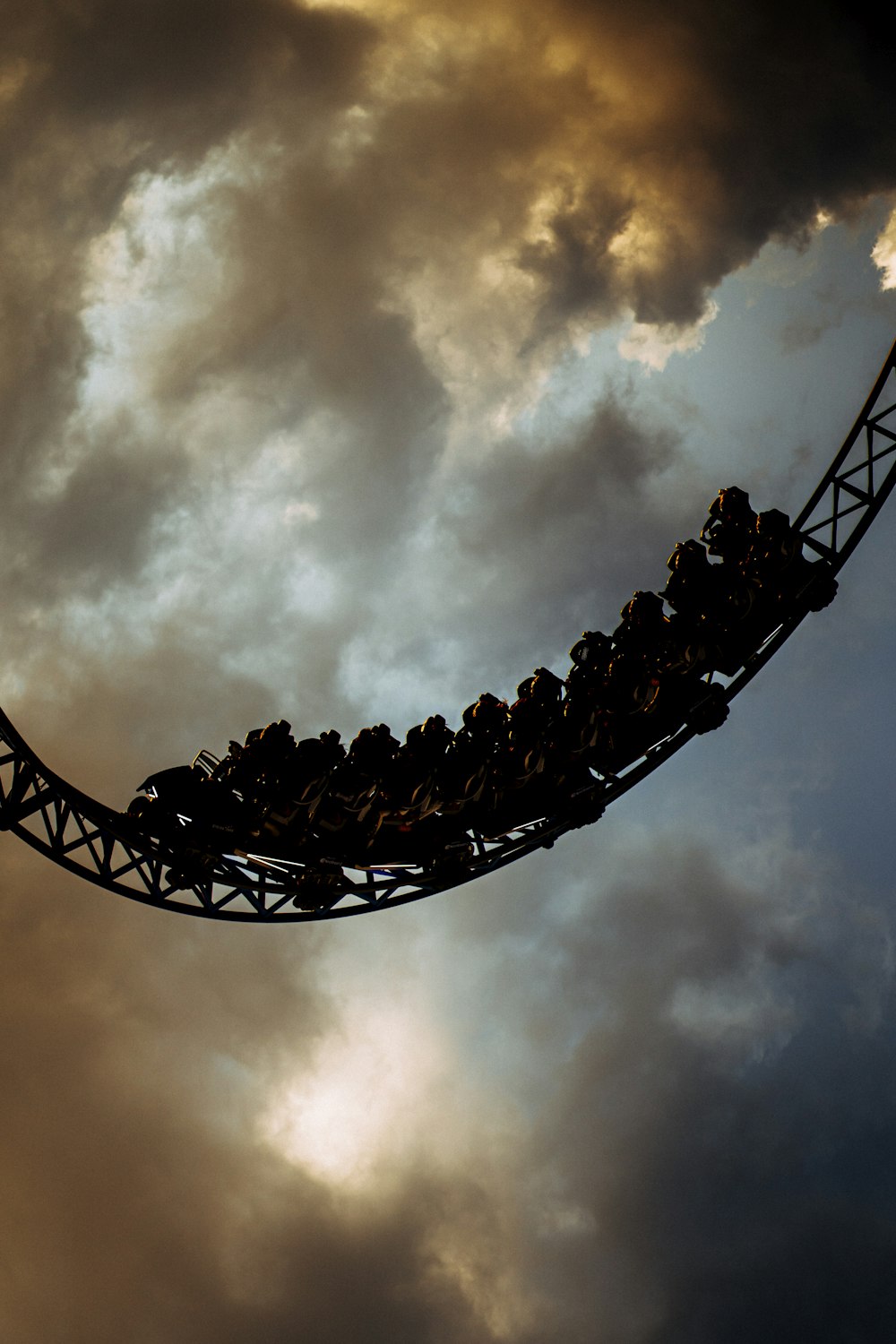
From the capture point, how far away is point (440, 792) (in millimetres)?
16031

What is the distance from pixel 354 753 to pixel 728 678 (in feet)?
17.1

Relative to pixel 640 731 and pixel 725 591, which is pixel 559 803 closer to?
pixel 640 731

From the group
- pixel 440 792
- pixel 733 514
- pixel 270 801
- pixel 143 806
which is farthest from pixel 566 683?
pixel 143 806

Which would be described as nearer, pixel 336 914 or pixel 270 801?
pixel 270 801

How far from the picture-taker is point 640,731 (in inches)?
635

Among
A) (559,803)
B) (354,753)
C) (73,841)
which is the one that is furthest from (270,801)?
(559,803)

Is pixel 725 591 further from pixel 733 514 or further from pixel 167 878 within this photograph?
pixel 167 878

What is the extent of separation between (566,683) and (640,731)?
1.17m

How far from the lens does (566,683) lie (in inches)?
643

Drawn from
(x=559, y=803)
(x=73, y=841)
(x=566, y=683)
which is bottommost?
(x=559, y=803)

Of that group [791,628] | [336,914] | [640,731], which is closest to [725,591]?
[791,628]

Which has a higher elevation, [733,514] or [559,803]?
[733,514]

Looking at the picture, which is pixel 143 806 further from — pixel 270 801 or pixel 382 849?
pixel 382 849

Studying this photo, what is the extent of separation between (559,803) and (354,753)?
Answer: 284 cm
